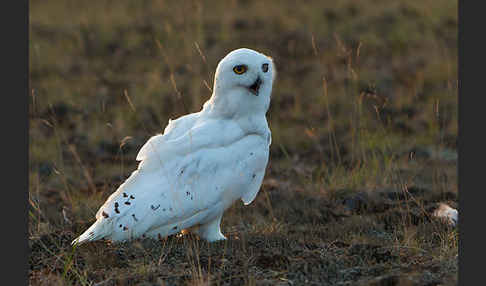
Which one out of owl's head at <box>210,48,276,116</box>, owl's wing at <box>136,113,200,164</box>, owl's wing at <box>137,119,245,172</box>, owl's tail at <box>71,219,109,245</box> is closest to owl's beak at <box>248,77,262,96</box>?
owl's head at <box>210,48,276,116</box>

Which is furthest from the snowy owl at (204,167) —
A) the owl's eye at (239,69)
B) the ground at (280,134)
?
the ground at (280,134)

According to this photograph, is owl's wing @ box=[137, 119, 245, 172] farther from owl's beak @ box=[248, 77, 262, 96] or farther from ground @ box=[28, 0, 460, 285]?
ground @ box=[28, 0, 460, 285]

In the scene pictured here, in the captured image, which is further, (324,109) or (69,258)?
(324,109)

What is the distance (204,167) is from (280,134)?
4.18m

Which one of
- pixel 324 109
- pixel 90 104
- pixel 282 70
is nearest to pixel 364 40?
pixel 282 70

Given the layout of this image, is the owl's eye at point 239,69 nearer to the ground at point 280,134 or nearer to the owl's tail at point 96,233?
the ground at point 280,134

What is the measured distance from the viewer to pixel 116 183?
7.50 metres

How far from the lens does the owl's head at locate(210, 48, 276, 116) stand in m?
5.39

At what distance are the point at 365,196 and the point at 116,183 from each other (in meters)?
2.44

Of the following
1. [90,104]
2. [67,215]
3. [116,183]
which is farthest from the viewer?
[90,104]

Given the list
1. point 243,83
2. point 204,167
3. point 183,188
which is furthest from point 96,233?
point 243,83

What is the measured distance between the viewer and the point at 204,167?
535cm

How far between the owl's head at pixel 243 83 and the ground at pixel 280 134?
0.43 meters

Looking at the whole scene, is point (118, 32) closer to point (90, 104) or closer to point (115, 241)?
point (90, 104)
